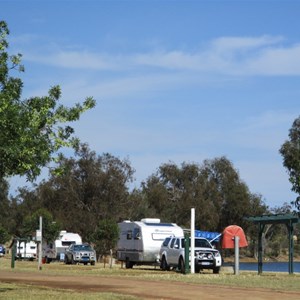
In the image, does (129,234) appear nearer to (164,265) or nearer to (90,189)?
(164,265)

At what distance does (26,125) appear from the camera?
1931 cm

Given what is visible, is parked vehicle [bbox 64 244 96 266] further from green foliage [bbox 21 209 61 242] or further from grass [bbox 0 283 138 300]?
grass [bbox 0 283 138 300]

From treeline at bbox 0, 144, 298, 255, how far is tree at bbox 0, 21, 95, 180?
52.5 meters

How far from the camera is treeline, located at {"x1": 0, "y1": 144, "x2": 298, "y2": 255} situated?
88000 millimetres

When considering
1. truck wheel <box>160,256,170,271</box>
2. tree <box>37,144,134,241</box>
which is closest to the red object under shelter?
truck wheel <box>160,256,170,271</box>

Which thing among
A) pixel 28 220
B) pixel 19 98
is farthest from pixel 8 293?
pixel 28 220

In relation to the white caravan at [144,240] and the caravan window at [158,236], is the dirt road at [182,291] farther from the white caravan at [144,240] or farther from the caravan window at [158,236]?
the caravan window at [158,236]

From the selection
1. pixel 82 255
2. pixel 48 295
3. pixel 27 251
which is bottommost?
pixel 48 295

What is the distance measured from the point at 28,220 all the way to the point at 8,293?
5864cm

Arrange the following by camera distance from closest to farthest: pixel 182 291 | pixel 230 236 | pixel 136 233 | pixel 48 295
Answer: pixel 48 295, pixel 182 291, pixel 136 233, pixel 230 236

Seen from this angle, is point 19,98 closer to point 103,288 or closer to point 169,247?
point 103,288

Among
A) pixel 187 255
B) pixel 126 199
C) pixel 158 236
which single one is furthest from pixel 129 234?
pixel 126 199

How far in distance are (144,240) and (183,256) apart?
6.05m

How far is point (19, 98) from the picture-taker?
790 inches
